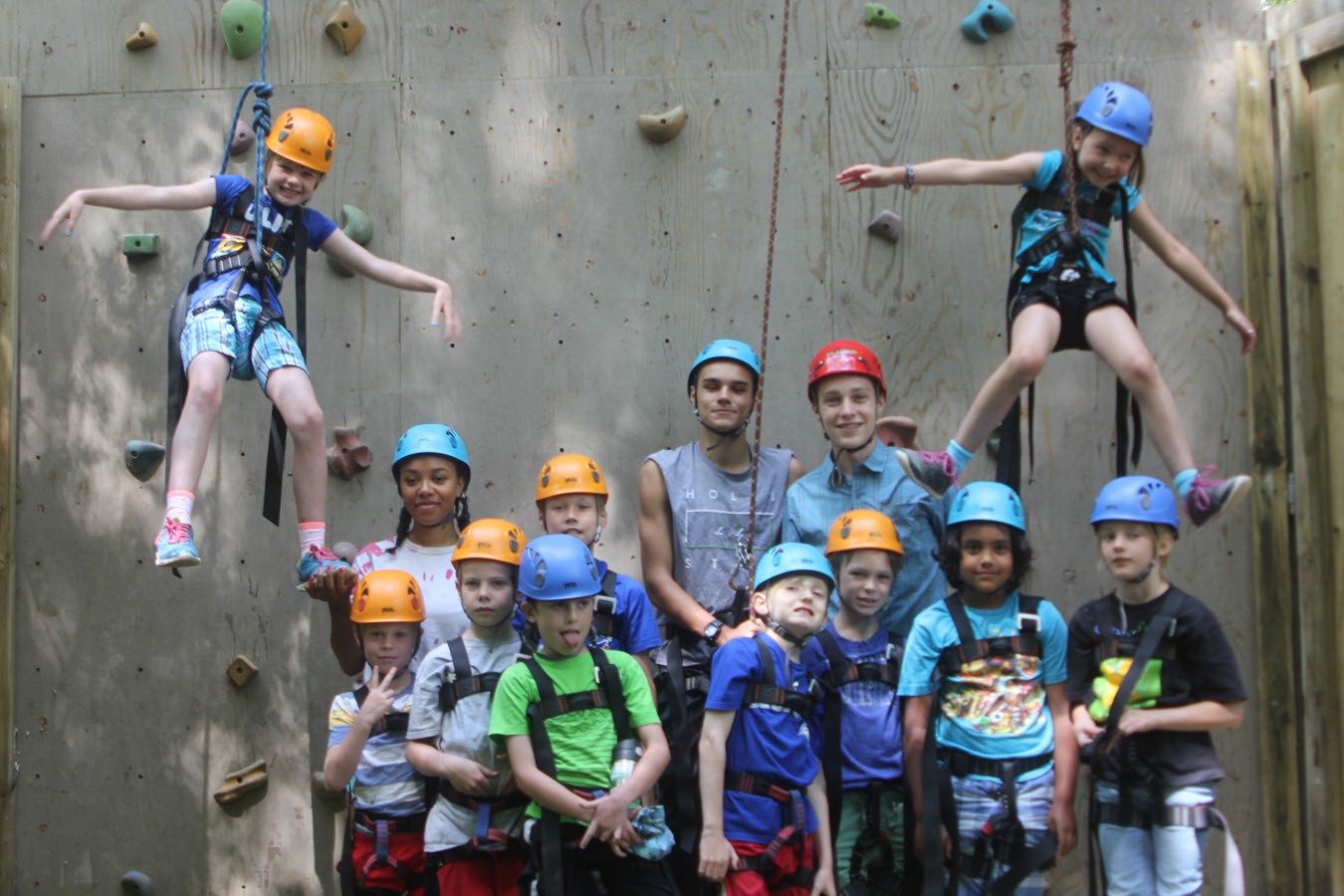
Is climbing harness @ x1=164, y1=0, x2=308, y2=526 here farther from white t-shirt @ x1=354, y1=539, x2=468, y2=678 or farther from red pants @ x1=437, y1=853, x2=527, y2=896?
red pants @ x1=437, y1=853, x2=527, y2=896

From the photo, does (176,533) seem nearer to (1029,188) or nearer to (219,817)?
(219,817)

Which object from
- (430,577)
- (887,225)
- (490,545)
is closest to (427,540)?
(430,577)

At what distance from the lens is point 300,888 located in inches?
259

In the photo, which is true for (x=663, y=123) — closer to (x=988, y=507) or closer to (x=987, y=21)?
(x=987, y=21)

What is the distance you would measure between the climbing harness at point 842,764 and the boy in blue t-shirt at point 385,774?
1.40 meters

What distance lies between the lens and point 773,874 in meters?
4.91

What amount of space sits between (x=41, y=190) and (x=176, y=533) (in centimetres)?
256

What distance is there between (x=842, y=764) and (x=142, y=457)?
3447 millimetres

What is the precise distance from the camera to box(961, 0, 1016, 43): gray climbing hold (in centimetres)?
663

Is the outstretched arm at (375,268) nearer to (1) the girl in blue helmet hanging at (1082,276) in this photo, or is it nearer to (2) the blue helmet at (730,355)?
(2) the blue helmet at (730,355)

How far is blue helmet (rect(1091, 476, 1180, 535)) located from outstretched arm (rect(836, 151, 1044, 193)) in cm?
123

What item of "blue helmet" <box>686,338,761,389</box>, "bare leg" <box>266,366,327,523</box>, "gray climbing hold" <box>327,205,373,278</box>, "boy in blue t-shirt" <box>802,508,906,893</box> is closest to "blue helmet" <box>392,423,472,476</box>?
"bare leg" <box>266,366,327,523</box>

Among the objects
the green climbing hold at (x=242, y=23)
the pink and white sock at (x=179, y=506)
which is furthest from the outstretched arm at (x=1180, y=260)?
the green climbing hold at (x=242, y=23)

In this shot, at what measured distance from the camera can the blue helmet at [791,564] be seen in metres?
5.05
